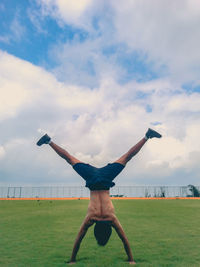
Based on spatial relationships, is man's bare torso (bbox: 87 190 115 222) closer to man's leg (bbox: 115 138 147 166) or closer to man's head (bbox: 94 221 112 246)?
man's head (bbox: 94 221 112 246)

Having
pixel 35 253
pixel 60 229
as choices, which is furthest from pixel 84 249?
pixel 60 229

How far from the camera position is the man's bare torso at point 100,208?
570cm

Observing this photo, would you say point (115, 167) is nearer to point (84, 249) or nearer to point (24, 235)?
point (84, 249)

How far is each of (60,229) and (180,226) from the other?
206 inches

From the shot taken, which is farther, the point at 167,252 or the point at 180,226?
the point at 180,226

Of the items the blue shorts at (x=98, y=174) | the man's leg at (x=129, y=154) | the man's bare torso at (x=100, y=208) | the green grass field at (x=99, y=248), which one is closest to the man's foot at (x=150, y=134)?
the man's leg at (x=129, y=154)

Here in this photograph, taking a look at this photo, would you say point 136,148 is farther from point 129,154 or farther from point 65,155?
point 65,155

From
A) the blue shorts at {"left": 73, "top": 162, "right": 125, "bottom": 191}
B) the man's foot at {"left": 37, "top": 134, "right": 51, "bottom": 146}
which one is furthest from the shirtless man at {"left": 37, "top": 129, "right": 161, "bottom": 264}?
the man's foot at {"left": 37, "top": 134, "right": 51, "bottom": 146}

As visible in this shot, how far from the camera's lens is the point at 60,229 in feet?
35.1

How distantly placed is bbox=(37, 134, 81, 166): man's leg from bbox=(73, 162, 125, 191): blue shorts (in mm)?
209

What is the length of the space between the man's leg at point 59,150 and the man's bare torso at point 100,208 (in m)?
1.01

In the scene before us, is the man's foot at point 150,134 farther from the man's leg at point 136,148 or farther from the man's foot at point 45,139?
the man's foot at point 45,139

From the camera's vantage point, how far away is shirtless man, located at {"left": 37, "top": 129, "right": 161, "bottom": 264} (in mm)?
5711

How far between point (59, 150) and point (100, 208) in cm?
186
